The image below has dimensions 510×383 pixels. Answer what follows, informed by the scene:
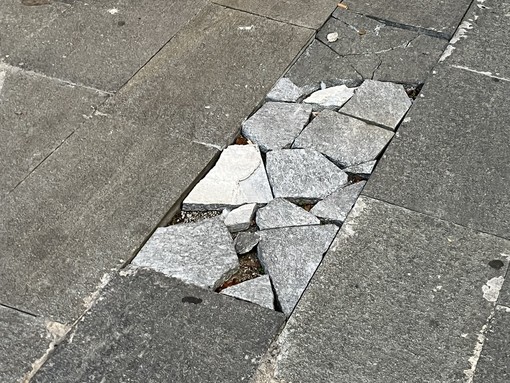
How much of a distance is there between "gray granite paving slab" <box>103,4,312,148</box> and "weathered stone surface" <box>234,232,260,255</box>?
0.68 meters

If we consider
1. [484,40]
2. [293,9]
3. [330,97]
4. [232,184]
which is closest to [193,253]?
[232,184]

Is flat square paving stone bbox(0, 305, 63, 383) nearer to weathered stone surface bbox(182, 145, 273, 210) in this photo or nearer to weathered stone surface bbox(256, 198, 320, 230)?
weathered stone surface bbox(182, 145, 273, 210)

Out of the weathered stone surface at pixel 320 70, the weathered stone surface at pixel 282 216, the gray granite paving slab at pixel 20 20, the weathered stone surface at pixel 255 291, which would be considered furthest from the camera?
the gray granite paving slab at pixel 20 20

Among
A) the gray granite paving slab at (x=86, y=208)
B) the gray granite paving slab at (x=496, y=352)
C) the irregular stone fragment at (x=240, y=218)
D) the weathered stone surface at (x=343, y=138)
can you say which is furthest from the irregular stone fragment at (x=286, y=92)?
the gray granite paving slab at (x=496, y=352)

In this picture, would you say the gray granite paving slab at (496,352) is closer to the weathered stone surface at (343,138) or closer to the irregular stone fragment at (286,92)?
the weathered stone surface at (343,138)

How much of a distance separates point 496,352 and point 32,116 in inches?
107

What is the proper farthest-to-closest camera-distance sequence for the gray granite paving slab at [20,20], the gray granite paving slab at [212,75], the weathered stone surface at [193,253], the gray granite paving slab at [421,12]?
1. the gray granite paving slab at [421,12]
2. the gray granite paving slab at [20,20]
3. the gray granite paving slab at [212,75]
4. the weathered stone surface at [193,253]

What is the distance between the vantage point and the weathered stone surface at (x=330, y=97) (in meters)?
4.46

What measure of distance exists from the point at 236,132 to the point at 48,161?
1.01 metres

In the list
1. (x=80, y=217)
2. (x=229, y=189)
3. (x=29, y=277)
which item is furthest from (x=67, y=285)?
(x=229, y=189)

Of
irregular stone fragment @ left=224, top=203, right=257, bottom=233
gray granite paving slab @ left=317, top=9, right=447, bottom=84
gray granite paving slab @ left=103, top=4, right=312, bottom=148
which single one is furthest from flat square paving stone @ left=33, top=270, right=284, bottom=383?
gray granite paving slab @ left=317, top=9, right=447, bottom=84

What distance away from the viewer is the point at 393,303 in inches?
131

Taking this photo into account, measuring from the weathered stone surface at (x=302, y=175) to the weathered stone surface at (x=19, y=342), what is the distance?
1.36 metres

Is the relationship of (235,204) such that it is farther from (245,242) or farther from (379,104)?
(379,104)
